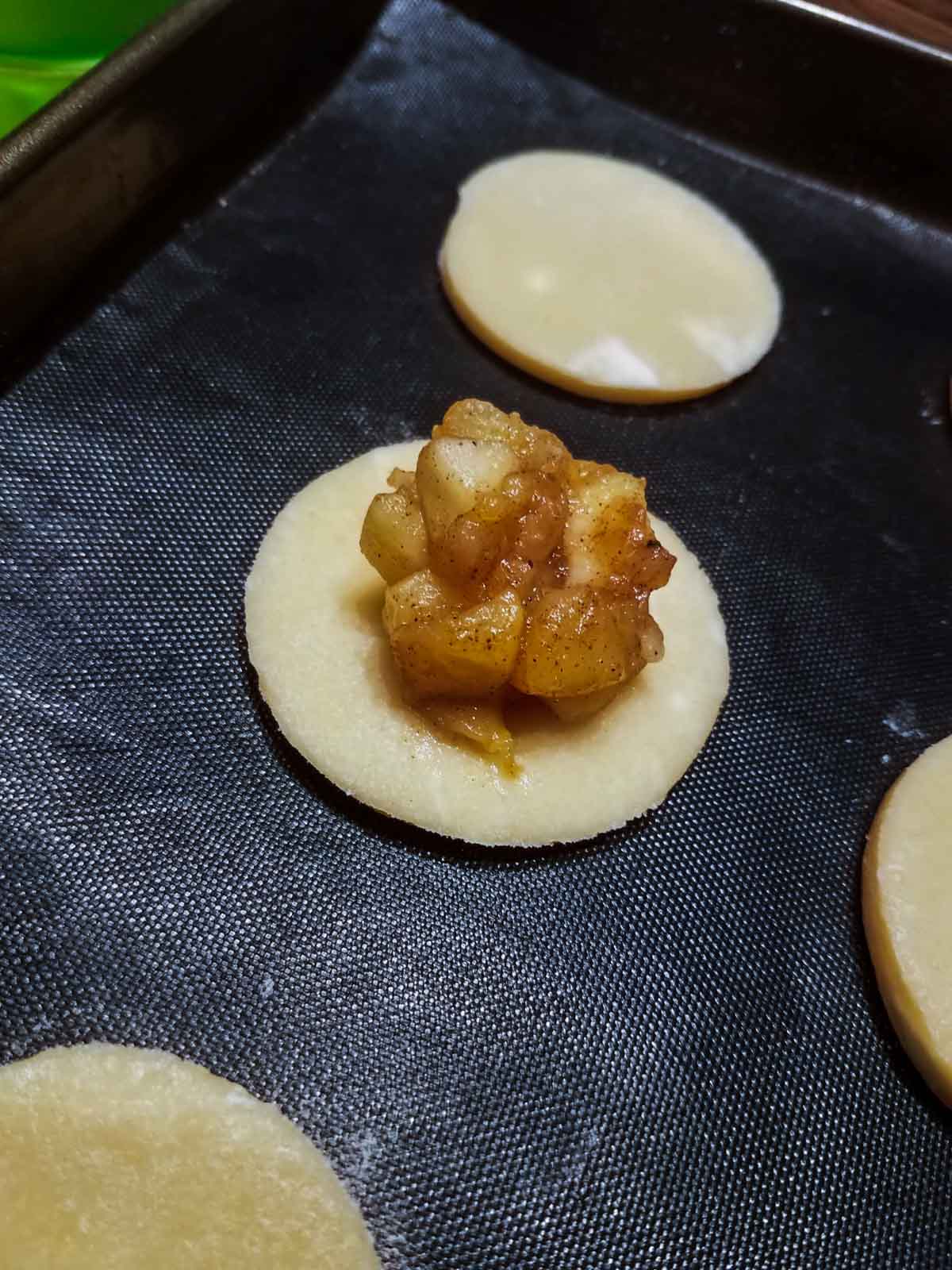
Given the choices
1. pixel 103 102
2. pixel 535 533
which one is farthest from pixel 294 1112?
pixel 103 102

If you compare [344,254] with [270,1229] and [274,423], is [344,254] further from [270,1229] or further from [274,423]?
[270,1229]

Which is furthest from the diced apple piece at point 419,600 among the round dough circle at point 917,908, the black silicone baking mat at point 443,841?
the round dough circle at point 917,908

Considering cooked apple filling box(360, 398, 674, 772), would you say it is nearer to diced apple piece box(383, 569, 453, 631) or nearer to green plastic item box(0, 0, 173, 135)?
diced apple piece box(383, 569, 453, 631)

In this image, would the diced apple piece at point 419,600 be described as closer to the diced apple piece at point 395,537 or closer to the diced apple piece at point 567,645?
the diced apple piece at point 395,537

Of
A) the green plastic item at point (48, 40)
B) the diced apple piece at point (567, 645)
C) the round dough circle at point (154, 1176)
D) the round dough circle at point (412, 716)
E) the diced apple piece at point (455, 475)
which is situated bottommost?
the round dough circle at point (154, 1176)

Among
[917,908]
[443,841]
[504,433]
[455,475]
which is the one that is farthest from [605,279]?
[917,908]

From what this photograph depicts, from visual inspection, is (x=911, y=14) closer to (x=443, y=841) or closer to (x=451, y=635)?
(x=451, y=635)
